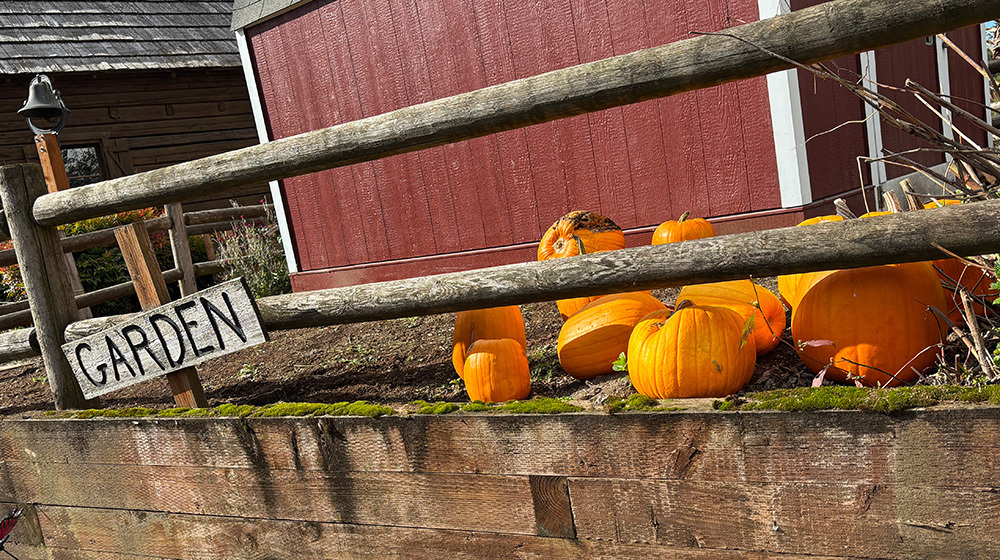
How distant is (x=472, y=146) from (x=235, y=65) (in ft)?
27.7

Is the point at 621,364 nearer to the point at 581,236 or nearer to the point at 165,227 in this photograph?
the point at 581,236

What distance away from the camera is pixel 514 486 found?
2.08 metres

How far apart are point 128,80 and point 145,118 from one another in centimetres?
60

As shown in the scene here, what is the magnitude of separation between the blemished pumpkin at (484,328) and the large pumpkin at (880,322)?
1018mm

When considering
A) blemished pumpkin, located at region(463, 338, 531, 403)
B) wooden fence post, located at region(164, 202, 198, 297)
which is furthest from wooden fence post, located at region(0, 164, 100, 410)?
wooden fence post, located at region(164, 202, 198, 297)

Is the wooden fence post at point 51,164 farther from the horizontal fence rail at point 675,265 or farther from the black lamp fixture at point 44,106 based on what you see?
the horizontal fence rail at point 675,265

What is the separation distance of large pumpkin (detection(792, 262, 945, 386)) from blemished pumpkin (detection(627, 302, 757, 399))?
180 millimetres

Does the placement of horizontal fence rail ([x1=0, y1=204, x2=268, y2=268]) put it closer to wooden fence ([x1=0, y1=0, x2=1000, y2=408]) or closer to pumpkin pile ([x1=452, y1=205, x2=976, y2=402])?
wooden fence ([x1=0, y1=0, x2=1000, y2=408])

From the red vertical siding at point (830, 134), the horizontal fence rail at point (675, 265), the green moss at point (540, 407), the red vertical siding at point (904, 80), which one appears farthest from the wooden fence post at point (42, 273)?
the red vertical siding at point (904, 80)

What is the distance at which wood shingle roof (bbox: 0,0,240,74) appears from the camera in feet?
36.0

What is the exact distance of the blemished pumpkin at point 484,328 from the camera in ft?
8.55

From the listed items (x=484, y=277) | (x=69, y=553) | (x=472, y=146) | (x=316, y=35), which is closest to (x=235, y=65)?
(x=316, y=35)

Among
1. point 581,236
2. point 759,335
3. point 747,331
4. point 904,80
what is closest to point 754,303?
point 759,335

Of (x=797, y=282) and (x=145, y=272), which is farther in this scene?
(x=145, y=272)
